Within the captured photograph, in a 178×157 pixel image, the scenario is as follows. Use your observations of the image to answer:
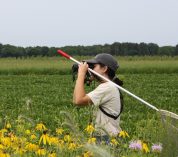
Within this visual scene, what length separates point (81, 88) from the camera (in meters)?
4.15

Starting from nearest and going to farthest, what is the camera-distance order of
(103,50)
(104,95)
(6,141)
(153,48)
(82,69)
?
1. (6,141)
2. (82,69)
3. (104,95)
4. (103,50)
5. (153,48)

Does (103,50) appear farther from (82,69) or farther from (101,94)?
(82,69)

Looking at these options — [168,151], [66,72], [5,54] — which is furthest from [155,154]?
[5,54]

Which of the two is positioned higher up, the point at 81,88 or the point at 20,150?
the point at 81,88

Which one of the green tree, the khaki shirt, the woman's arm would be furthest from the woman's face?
the green tree

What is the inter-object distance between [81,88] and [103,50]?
53390mm

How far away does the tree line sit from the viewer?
60688 millimetres

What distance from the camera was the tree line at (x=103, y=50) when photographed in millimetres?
60688

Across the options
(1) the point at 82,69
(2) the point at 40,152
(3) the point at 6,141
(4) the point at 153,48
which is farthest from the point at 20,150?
(4) the point at 153,48

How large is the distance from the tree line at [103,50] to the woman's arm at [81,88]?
2087 inches

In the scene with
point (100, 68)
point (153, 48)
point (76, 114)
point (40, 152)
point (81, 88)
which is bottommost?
point (153, 48)

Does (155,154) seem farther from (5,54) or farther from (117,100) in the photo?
(5,54)

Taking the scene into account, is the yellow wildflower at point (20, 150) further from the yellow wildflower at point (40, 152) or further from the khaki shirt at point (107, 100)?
the khaki shirt at point (107, 100)

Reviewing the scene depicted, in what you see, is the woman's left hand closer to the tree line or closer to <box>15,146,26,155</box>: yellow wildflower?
<box>15,146,26,155</box>: yellow wildflower
